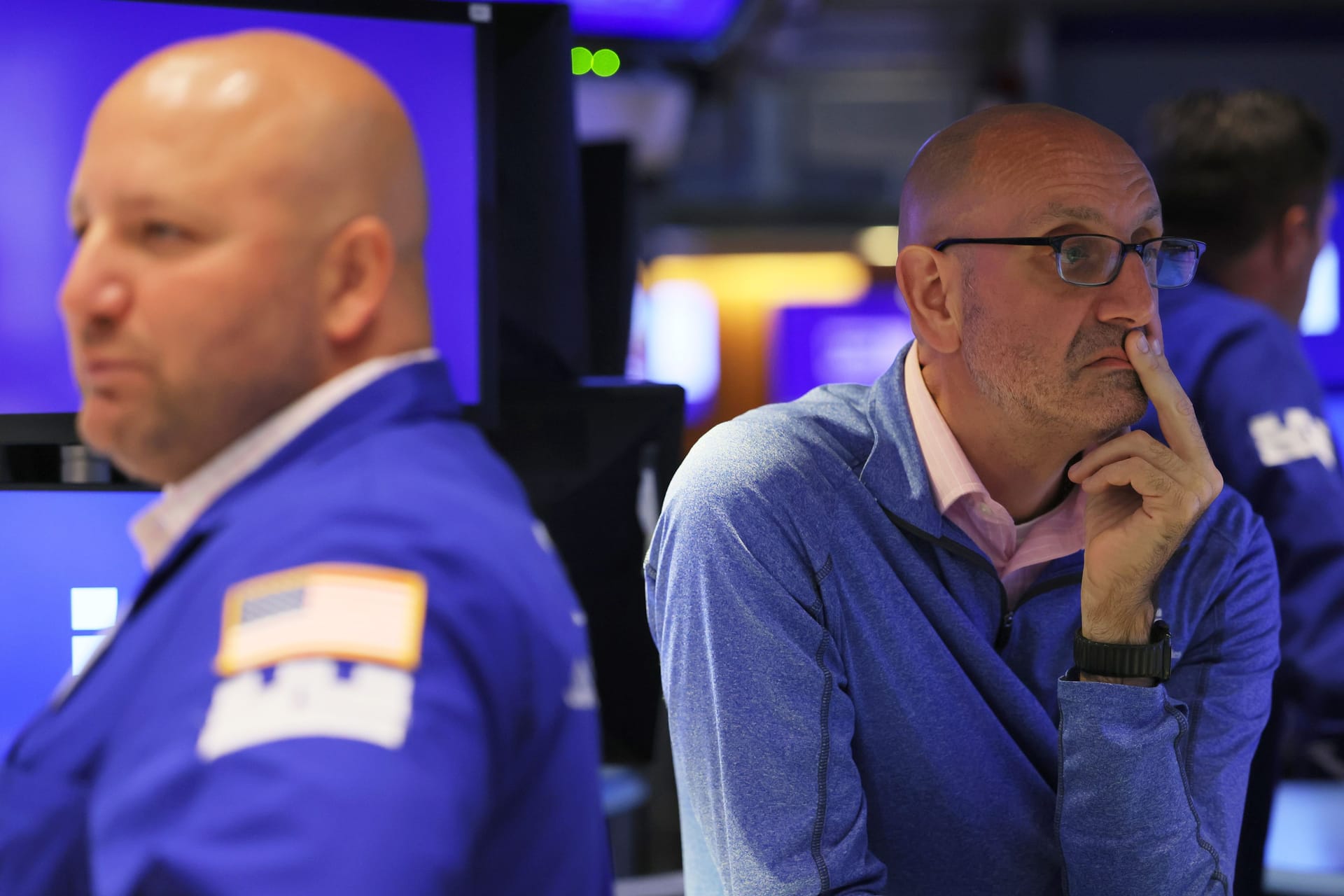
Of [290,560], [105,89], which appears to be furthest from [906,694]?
[105,89]

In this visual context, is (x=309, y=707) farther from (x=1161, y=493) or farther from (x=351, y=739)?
(x=1161, y=493)

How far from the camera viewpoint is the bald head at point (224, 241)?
614 mm

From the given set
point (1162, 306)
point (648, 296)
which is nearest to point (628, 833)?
point (1162, 306)

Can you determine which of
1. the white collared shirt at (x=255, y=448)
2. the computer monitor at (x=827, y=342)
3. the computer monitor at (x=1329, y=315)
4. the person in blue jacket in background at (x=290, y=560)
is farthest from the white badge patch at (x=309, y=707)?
Result: the computer monitor at (x=827, y=342)

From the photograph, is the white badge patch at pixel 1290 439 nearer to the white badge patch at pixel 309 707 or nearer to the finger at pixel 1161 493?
the finger at pixel 1161 493

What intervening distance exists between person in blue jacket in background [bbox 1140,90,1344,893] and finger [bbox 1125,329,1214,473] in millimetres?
424

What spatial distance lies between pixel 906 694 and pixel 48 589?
750mm

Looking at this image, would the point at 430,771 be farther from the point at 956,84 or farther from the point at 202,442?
the point at 956,84

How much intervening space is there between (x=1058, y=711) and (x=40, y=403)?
952mm

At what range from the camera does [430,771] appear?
0.53m

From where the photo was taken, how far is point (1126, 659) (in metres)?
1.19

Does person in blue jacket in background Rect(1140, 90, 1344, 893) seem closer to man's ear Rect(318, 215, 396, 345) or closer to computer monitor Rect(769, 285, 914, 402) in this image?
man's ear Rect(318, 215, 396, 345)

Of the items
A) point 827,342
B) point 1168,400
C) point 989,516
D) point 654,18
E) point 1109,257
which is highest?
point 654,18

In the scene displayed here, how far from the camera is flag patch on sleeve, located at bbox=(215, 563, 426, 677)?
538mm
